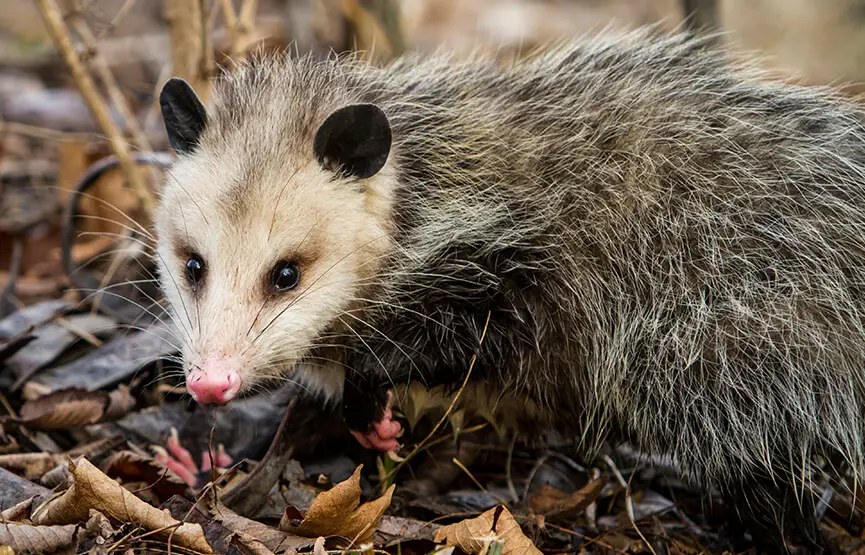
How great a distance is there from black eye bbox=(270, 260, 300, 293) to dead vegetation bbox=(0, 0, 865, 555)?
410 mm

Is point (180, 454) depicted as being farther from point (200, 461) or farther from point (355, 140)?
point (355, 140)

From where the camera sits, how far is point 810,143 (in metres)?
2.63

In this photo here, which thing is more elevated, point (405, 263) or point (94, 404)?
point (405, 263)

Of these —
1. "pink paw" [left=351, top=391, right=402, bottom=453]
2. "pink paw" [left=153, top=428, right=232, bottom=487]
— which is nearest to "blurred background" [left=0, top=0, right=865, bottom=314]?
"pink paw" [left=153, top=428, right=232, bottom=487]

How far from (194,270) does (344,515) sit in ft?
2.44

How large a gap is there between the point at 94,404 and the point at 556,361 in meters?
1.41

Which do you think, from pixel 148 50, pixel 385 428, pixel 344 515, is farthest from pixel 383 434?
pixel 148 50

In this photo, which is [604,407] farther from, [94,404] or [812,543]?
[94,404]

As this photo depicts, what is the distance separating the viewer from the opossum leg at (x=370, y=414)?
257 centimetres

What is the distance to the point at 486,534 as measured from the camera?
2.15 meters

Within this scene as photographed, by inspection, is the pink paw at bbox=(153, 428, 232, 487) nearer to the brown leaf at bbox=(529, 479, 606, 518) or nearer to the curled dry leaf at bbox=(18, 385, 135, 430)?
the curled dry leaf at bbox=(18, 385, 135, 430)

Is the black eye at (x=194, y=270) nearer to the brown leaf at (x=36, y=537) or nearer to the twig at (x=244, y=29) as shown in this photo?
the brown leaf at (x=36, y=537)

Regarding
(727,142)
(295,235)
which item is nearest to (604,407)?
(727,142)

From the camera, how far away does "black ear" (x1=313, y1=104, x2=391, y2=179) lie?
231cm
